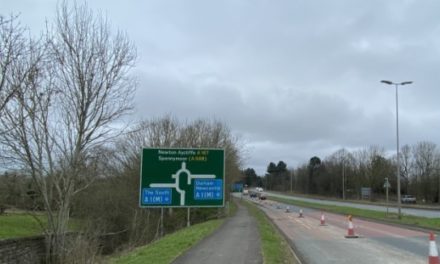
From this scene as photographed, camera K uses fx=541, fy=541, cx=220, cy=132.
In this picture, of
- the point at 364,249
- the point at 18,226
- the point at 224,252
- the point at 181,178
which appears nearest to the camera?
the point at 224,252

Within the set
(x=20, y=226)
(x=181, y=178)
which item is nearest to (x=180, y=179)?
(x=181, y=178)

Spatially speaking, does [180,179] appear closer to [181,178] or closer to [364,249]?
[181,178]

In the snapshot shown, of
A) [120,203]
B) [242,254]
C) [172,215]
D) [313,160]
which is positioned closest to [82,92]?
[242,254]

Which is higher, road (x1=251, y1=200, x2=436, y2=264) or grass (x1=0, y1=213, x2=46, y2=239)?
road (x1=251, y1=200, x2=436, y2=264)

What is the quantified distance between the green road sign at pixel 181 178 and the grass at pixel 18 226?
418 inches

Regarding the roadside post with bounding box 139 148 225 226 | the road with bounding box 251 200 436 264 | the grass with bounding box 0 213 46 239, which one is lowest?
the grass with bounding box 0 213 46 239

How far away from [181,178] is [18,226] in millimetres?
20765

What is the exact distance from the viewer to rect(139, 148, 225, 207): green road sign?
2550 centimetres

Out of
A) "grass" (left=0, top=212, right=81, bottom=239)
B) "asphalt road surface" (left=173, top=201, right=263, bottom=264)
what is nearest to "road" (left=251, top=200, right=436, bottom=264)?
"asphalt road surface" (left=173, top=201, right=263, bottom=264)

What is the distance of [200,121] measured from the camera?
58125 mm

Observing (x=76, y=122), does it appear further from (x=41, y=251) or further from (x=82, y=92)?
(x=41, y=251)

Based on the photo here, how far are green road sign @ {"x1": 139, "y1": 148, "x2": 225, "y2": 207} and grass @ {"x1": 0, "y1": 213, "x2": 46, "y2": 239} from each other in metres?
10.6

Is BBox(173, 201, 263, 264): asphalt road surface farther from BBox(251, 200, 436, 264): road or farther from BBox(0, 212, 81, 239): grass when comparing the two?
BBox(0, 212, 81, 239): grass

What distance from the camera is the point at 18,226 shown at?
134 feet
